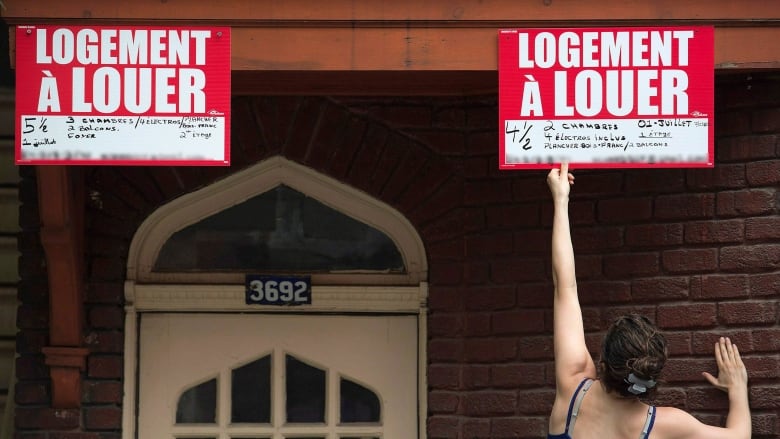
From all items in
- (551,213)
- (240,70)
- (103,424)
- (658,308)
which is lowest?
(103,424)

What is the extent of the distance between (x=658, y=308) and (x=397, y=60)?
62.9 inches

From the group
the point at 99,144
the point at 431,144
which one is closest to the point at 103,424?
the point at 99,144

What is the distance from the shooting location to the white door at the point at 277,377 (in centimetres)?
634

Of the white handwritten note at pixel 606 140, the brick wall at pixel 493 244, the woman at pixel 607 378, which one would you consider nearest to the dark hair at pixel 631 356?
the woman at pixel 607 378

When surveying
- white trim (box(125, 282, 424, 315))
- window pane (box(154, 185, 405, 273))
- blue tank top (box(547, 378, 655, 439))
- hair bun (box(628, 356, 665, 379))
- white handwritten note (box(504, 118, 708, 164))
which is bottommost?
blue tank top (box(547, 378, 655, 439))

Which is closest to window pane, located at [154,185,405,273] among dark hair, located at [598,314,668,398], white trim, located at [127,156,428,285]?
white trim, located at [127,156,428,285]

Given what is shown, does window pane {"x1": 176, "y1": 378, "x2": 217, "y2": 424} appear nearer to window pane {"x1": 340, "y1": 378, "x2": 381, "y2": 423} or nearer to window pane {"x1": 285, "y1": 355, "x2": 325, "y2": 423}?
window pane {"x1": 285, "y1": 355, "x2": 325, "y2": 423}

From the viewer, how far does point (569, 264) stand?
474cm

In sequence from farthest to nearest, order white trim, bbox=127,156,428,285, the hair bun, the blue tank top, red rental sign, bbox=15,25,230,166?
white trim, bbox=127,156,428,285 → red rental sign, bbox=15,25,230,166 → the blue tank top → the hair bun

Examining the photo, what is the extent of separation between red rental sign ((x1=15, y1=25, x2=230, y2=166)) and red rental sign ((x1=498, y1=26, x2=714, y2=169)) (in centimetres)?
116

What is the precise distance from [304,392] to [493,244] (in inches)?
47.0

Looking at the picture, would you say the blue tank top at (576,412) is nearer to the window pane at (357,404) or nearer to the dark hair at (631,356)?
the dark hair at (631,356)

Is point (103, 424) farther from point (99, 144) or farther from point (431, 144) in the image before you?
point (431, 144)

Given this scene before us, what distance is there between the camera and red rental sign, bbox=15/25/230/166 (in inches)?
203
